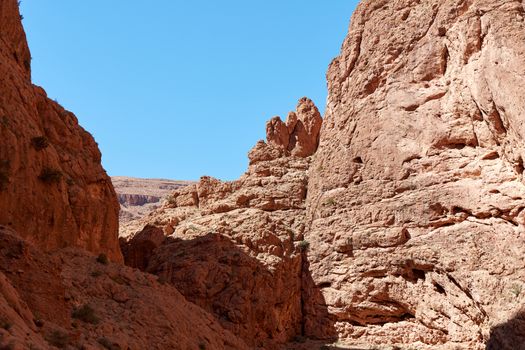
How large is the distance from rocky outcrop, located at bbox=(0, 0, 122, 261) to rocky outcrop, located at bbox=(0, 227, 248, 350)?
4.30 feet

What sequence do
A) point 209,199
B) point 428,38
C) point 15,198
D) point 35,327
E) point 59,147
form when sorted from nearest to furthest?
point 35,327
point 15,198
point 59,147
point 428,38
point 209,199

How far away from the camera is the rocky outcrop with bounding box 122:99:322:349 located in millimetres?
25719

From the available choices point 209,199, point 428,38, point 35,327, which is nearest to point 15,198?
point 35,327

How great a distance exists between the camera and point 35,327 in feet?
33.1

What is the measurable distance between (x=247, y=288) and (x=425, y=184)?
975 centimetres

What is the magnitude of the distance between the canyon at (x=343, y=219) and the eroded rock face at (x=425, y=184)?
0.07 m

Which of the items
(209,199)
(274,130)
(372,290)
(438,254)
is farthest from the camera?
(274,130)

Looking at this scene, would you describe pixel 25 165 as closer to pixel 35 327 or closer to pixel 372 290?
pixel 35 327

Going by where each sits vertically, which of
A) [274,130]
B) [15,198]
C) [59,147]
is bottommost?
[15,198]

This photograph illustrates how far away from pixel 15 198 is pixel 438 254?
16.8 m

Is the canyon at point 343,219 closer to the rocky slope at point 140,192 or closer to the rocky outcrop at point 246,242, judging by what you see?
the rocky outcrop at point 246,242

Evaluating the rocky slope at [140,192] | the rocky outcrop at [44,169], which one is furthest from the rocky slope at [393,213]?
the rocky slope at [140,192]

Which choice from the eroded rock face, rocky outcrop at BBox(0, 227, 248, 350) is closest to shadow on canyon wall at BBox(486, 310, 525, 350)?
the eroded rock face

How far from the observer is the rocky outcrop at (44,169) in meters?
16.3
